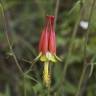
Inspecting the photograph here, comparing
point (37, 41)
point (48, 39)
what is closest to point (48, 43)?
point (48, 39)

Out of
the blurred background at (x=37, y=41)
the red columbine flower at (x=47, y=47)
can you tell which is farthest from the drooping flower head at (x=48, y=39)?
the blurred background at (x=37, y=41)

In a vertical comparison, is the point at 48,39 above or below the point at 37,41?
above

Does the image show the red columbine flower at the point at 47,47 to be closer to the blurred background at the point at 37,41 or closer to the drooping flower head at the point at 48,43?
the drooping flower head at the point at 48,43

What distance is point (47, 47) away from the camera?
238 cm

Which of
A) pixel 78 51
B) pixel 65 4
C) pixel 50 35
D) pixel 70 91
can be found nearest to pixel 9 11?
pixel 65 4

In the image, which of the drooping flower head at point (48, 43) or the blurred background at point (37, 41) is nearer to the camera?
the drooping flower head at point (48, 43)

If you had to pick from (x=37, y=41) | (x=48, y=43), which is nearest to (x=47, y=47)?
(x=48, y=43)

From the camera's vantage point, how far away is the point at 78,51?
4398mm

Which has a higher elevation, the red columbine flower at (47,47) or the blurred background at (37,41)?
the red columbine flower at (47,47)

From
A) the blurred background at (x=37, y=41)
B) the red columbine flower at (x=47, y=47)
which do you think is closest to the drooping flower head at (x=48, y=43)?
the red columbine flower at (x=47, y=47)

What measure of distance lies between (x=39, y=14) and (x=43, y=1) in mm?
201

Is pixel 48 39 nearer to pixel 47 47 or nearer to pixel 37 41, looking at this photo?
pixel 47 47

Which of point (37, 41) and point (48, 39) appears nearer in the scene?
point (48, 39)

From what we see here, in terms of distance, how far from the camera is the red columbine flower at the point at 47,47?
2.35 meters
